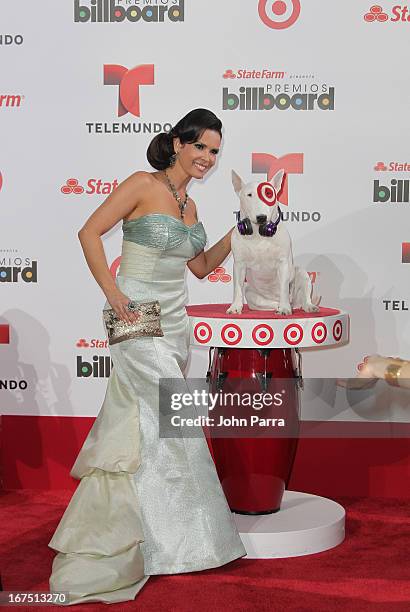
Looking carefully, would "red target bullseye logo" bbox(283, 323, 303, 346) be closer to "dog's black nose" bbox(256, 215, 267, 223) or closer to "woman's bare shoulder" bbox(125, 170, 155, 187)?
"dog's black nose" bbox(256, 215, 267, 223)

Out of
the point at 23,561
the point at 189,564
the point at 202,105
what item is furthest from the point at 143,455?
the point at 202,105

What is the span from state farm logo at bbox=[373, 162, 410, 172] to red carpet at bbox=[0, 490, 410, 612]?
173 cm

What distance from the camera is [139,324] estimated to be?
377cm

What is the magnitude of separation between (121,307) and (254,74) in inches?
66.5

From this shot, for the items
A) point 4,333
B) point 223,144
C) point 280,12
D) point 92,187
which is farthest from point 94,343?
point 280,12

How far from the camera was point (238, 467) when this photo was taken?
408cm

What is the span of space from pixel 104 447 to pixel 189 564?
56 centimetres

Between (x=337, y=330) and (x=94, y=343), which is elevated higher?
(x=337, y=330)

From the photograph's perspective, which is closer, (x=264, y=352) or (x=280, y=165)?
(x=264, y=352)

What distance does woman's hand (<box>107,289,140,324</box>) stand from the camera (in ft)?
12.3

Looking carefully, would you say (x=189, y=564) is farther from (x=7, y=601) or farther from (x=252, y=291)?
(x=252, y=291)

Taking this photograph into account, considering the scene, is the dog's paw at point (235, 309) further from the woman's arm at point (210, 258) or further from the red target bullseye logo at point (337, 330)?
the red target bullseye logo at point (337, 330)

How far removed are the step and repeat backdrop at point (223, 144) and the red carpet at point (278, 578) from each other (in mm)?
884

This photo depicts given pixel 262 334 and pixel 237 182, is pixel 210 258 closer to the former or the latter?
pixel 237 182
